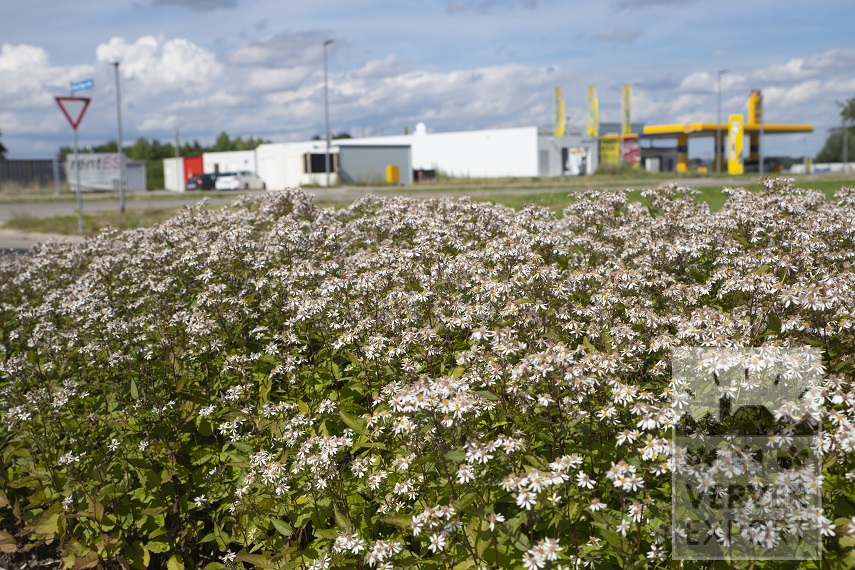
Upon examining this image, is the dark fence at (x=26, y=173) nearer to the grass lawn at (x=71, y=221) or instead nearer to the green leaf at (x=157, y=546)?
the grass lawn at (x=71, y=221)

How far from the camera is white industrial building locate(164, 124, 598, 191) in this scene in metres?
48.8

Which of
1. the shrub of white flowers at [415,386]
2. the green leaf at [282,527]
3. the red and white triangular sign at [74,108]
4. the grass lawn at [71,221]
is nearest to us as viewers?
the shrub of white flowers at [415,386]

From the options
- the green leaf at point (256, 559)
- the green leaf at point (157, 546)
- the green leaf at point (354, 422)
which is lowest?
the green leaf at point (157, 546)

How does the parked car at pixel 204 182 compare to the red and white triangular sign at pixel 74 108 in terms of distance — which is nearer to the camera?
the red and white triangular sign at pixel 74 108

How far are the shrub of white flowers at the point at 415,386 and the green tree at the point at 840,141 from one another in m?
108

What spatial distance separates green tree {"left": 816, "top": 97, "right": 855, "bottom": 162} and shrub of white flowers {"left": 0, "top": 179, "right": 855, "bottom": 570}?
354 ft

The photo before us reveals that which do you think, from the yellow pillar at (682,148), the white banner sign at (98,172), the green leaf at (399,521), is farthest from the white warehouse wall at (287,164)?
the green leaf at (399,521)

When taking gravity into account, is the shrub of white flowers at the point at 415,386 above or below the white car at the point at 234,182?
below

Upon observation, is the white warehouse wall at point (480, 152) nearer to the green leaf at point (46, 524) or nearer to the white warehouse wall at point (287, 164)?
the white warehouse wall at point (287, 164)

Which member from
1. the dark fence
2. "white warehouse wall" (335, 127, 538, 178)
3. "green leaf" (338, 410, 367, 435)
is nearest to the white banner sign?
the dark fence

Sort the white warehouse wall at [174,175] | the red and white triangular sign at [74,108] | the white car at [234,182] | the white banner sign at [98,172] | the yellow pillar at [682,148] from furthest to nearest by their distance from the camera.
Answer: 1. the yellow pillar at [682,148]
2. the white warehouse wall at [174,175]
3. the white banner sign at [98,172]
4. the white car at [234,182]
5. the red and white triangular sign at [74,108]

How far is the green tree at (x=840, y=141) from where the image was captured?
9781 cm

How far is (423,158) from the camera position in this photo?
65.2m

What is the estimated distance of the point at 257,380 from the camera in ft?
16.4
